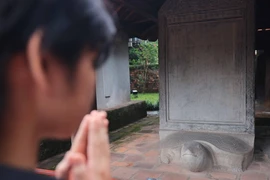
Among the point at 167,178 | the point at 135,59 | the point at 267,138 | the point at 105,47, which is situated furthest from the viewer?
the point at 135,59

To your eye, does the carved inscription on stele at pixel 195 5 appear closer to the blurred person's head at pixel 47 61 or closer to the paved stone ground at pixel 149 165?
the paved stone ground at pixel 149 165

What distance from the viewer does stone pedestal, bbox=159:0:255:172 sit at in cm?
364

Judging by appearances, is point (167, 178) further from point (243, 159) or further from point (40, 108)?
point (40, 108)

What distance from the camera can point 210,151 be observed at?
3746 millimetres

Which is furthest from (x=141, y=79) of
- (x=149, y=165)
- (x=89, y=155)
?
(x=89, y=155)

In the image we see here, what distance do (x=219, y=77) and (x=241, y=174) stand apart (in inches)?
53.0

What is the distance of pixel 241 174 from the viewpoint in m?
Result: 3.51

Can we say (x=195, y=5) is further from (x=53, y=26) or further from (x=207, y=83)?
(x=53, y=26)

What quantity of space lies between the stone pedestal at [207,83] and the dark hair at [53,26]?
334cm

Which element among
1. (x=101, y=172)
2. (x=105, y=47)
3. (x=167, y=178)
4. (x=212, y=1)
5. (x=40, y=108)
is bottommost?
(x=167, y=178)

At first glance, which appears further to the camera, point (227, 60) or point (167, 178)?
point (227, 60)

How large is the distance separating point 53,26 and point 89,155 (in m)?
0.28

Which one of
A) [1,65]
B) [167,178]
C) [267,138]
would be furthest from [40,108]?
[267,138]

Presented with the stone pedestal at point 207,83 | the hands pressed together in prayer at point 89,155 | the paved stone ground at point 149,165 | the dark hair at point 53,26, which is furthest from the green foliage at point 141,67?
the dark hair at point 53,26
